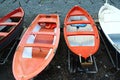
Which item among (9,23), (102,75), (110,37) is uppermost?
(9,23)

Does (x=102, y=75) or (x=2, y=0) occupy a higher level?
(x=2, y=0)

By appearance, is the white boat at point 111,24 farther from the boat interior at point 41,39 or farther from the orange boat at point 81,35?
the boat interior at point 41,39

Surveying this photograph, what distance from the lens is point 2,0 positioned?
31.0ft

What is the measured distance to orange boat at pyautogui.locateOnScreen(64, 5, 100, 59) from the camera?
525 centimetres

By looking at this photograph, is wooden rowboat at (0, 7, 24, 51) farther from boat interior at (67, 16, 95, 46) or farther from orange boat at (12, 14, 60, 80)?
boat interior at (67, 16, 95, 46)

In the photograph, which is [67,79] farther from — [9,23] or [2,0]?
[2,0]

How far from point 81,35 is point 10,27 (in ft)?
7.48

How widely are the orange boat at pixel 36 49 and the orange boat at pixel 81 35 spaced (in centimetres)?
37

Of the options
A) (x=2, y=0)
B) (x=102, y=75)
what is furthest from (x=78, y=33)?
(x=2, y=0)

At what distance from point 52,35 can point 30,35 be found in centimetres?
62

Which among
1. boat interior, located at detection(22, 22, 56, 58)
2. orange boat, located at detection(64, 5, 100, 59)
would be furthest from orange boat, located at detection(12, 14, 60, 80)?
orange boat, located at detection(64, 5, 100, 59)

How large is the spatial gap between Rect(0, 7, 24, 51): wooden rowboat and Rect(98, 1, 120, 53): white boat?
2.50m

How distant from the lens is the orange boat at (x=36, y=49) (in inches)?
185

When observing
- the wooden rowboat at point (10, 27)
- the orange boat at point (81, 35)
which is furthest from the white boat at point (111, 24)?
the wooden rowboat at point (10, 27)
